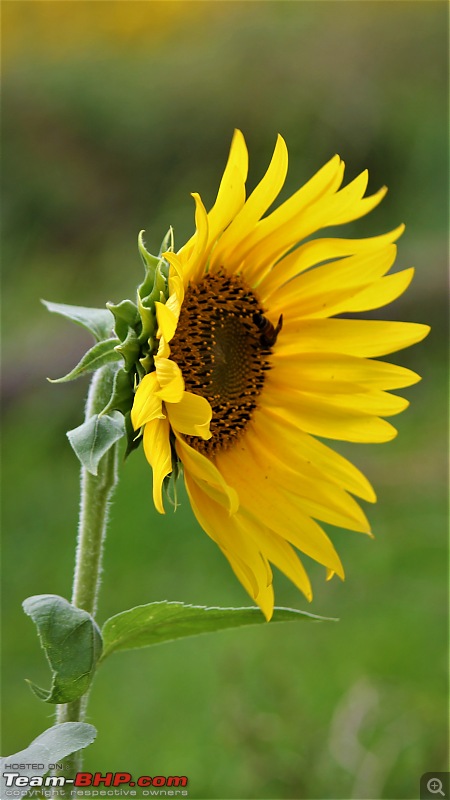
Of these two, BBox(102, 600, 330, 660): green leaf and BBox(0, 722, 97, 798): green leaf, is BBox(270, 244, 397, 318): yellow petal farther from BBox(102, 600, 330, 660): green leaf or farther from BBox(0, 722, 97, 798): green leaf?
BBox(0, 722, 97, 798): green leaf

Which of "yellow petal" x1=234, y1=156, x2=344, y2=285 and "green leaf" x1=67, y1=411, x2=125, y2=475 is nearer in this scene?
"green leaf" x1=67, y1=411, x2=125, y2=475

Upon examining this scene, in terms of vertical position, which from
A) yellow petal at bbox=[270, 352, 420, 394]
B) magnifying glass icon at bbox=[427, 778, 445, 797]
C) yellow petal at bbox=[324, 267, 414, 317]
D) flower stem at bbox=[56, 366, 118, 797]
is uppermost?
yellow petal at bbox=[324, 267, 414, 317]

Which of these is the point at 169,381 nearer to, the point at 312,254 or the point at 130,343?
the point at 130,343

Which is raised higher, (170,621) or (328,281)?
(328,281)

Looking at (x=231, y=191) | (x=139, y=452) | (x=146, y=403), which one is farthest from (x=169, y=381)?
(x=139, y=452)

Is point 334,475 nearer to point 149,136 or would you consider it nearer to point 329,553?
point 329,553

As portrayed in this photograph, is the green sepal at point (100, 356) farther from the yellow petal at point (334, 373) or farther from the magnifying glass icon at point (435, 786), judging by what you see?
the magnifying glass icon at point (435, 786)

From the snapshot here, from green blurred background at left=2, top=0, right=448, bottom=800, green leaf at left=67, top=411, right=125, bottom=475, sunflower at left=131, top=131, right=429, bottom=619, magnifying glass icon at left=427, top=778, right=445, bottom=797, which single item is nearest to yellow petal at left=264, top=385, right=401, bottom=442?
sunflower at left=131, top=131, right=429, bottom=619

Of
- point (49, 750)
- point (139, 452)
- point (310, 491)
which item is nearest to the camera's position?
point (49, 750)

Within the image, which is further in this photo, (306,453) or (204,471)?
(306,453)
